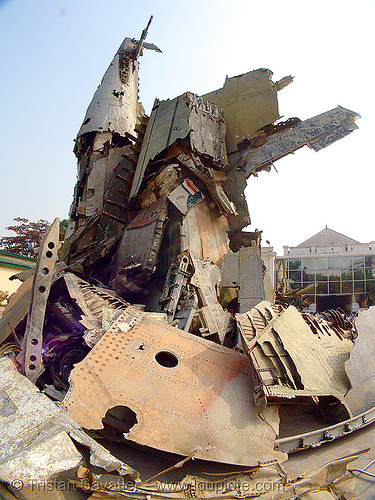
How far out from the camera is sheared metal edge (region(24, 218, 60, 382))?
475 centimetres

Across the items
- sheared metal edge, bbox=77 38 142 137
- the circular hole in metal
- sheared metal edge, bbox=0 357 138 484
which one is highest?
sheared metal edge, bbox=77 38 142 137

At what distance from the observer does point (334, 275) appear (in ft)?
86.4

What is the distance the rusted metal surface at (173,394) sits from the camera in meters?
4.12

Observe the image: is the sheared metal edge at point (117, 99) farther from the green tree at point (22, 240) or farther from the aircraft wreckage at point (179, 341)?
the green tree at point (22, 240)

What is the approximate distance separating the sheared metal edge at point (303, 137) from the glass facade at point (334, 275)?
13.8 metres

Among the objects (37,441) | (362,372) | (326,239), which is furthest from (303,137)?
(326,239)

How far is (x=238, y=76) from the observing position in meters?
12.7

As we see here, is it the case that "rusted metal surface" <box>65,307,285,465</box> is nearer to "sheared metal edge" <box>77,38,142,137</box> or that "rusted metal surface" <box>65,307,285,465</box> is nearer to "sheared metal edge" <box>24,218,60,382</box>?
"sheared metal edge" <box>24,218,60,382</box>

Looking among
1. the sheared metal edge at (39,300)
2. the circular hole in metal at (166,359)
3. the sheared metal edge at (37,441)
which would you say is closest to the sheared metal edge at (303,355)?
the circular hole in metal at (166,359)

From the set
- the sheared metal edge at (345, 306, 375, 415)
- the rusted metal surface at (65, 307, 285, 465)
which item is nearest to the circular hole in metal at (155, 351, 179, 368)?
the rusted metal surface at (65, 307, 285, 465)

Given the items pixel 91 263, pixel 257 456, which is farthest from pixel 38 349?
pixel 91 263

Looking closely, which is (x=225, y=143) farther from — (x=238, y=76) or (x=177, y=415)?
(x=177, y=415)

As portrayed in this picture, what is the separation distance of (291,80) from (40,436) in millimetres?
12171

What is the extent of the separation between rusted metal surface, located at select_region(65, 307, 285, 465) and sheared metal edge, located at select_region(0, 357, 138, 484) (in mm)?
353
